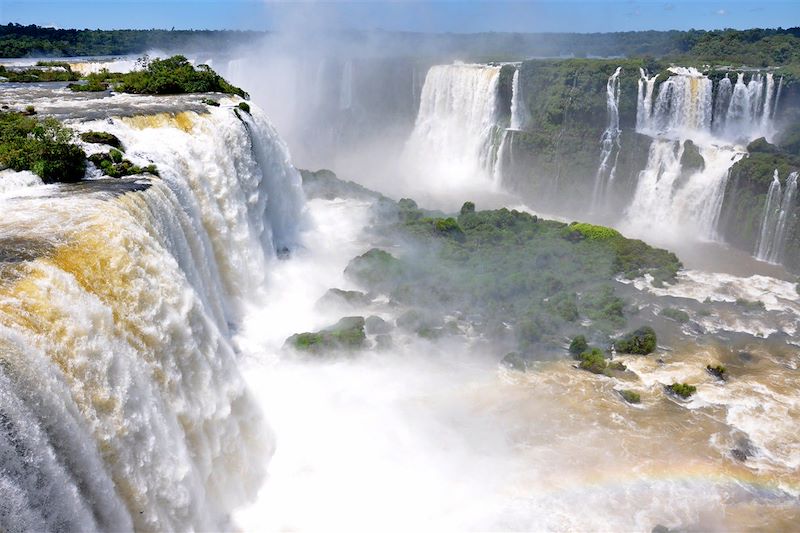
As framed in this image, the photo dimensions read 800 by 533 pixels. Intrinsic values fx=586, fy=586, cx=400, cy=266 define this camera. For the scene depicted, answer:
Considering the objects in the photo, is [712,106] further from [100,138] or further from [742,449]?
[100,138]

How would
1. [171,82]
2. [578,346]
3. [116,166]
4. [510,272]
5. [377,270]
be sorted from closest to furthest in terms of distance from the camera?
[116,166]
[578,346]
[377,270]
[510,272]
[171,82]

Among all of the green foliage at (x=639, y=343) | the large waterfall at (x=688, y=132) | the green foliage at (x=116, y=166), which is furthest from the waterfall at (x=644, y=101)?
the green foliage at (x=116, y=166)

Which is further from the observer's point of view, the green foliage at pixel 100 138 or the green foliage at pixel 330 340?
the green foliage at pixel 330 340

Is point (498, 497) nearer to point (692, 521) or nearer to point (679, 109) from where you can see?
point (692, 521)

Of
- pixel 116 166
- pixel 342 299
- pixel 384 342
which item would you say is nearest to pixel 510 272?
pixel 342 299

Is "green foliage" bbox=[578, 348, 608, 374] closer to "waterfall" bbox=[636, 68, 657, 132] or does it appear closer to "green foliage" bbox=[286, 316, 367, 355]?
"green foliage" bbox=[286, 316, 367, 355]

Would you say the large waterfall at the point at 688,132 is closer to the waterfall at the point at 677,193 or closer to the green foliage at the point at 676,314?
the waterfall at the point at 677,193
